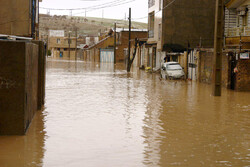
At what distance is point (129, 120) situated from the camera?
11.7 metres

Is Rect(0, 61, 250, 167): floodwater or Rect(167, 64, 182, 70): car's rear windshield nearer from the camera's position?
Rect(0, 61, 250, 167): floodwater

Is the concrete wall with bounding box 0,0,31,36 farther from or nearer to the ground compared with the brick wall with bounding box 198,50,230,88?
farther from the ground

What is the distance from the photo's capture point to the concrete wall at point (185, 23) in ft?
135

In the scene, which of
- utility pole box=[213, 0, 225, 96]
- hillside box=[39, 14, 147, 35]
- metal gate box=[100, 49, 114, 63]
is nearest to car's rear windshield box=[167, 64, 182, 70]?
utility pole box=[213, 0, 225, 96]

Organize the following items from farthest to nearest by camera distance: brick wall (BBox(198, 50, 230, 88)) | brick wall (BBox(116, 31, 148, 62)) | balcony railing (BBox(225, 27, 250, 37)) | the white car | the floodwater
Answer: brick wall (BBox(116, 31, 148, 62)) → the white car → balcony railing (BBox(225, 27, 250, 37)) → brick wall (BBox(198, 50, 230, 88)) → the floodwater

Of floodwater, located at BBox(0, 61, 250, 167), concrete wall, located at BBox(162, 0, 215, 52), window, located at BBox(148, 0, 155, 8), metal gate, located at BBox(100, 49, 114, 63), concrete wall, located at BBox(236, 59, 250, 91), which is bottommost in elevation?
floodwater, located at BBox(0, 61, 250, 167)

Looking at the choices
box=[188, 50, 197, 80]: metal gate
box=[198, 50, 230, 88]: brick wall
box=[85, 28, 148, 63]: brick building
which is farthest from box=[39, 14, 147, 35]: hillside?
box=[198, 50, 230, 88]: brick wall

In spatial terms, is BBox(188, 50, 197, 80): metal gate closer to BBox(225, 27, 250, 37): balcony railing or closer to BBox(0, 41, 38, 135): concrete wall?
BBox(225, 27, 250, 37): balcony railing

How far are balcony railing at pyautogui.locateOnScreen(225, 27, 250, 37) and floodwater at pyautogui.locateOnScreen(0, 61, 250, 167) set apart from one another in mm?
13881

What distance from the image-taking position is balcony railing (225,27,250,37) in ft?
94.1

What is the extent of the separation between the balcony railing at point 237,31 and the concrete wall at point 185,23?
9419 mm

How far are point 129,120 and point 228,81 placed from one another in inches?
495

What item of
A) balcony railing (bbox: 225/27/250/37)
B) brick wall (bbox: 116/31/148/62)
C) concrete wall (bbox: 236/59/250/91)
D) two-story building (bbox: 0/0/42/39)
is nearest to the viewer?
concrete wall (bbox: 236/59/250/91)

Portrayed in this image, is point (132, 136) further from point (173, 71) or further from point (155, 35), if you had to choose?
point (155, 35)
